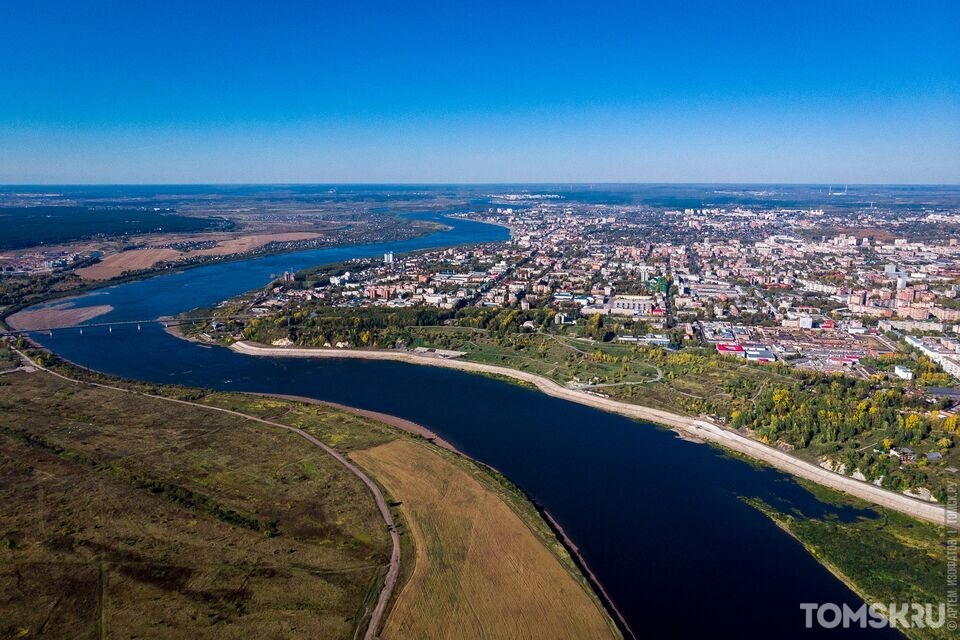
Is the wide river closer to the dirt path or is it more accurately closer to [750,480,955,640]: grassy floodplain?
[750,480,955,640]: grassy floodplain

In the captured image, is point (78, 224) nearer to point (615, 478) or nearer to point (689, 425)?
point (689, 425)

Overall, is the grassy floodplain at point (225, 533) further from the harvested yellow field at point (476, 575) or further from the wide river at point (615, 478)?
the wide river at point (615, 478)

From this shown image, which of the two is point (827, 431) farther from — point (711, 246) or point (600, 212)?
point (600, 212)

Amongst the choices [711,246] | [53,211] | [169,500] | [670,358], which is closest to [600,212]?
[711,246]

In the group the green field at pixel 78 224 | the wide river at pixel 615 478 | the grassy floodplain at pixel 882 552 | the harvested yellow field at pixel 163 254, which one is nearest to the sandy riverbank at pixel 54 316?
the wide river at pixel 615 478

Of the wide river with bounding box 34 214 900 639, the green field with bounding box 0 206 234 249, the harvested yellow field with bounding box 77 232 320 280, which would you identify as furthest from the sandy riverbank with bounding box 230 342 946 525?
the green field with bounding box 0 206 234 249

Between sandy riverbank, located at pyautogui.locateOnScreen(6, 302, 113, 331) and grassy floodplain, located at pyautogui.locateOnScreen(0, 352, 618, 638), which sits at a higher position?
sandy riverbank, located at pyautogui.locateOnScreen(6, 302, 113, 331)

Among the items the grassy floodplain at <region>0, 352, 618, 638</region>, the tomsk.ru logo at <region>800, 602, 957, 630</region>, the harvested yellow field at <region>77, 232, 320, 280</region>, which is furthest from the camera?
the harvested yellow field at <region>77, 232, 320, 280</region>

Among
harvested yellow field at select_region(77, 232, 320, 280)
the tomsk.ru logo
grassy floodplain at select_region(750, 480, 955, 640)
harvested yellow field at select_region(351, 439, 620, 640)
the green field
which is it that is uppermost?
the green field
